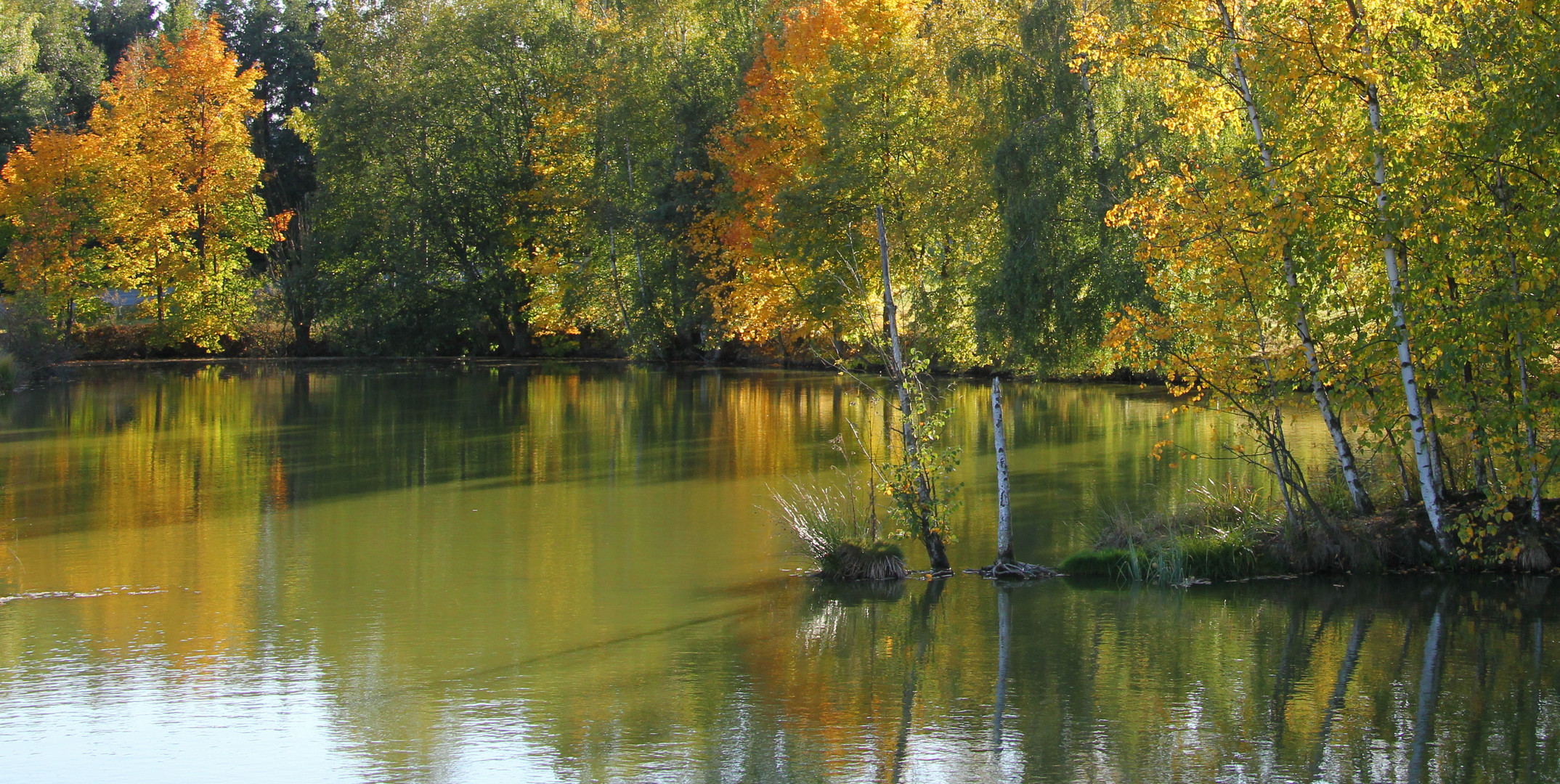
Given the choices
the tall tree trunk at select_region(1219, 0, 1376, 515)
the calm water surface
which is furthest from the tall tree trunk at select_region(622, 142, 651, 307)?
the tall tree trunk at select_region(1219, 0, 1376, 515)

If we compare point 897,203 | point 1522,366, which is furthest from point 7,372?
point 1522,366

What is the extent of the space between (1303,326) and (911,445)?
3709 mm

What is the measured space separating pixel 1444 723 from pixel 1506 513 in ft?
11.6

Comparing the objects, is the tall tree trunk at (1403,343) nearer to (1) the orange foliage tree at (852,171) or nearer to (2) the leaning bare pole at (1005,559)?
(2) the leaning bare pole at (1005,559)

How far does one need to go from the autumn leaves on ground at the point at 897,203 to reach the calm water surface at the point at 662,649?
1938 millimetres

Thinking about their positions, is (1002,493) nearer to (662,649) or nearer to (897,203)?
(662,649)

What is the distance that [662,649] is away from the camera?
1042cm

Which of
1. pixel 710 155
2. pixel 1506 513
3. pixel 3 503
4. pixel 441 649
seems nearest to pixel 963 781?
pixel 441 649

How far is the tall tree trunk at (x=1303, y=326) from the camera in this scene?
41.9 ft

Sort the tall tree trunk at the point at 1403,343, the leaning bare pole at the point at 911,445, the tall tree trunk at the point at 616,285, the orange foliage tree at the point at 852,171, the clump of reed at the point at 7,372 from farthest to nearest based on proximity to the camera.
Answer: the tall tree trunk at the point at 616,285, the clump of reed at the point at 7,372, the orange foliage tree at the point at 852,171, the leaning bare pole at the point at 911,445, the tall tree trunk at the point at 1403,343

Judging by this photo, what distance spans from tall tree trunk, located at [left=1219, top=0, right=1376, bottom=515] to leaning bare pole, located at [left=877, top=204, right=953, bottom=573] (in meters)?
3.39

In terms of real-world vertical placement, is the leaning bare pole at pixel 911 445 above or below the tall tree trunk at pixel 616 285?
below

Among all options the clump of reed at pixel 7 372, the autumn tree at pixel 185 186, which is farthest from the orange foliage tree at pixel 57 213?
the clump of reed at pixel 7 372

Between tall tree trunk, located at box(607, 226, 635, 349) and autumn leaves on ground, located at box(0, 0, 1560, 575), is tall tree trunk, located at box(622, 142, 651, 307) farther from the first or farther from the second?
tall tree trunk, located at box(607, 226, 635, 349)
